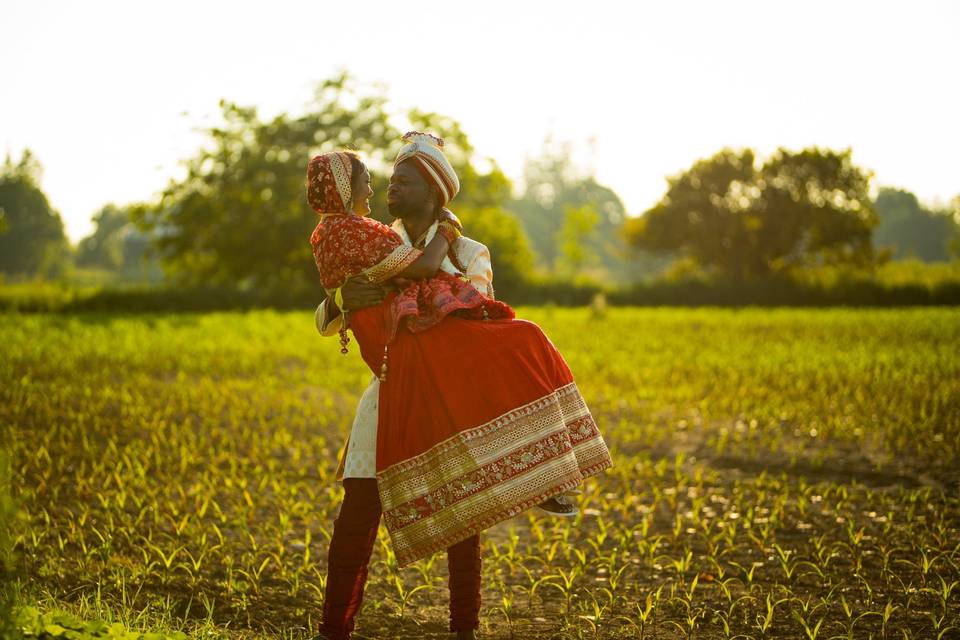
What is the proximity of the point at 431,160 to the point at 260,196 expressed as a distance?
30915mm

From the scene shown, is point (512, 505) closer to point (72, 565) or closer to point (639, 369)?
point (72, 565)

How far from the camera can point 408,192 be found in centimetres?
319

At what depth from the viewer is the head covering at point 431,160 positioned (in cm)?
320

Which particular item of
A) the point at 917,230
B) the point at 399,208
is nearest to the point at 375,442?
the point at 399,208

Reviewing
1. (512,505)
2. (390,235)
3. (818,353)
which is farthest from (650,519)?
(818,353)

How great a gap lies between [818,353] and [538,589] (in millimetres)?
10707

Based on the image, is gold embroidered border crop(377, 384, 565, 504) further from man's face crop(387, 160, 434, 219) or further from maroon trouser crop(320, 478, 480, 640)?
man's face crop(387, 160, 434, 219)

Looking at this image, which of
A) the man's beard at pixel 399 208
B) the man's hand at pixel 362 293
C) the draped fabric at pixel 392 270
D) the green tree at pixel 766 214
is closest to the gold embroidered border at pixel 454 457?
the draped fabric at pixel 392 270

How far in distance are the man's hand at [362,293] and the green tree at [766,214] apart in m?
37.6

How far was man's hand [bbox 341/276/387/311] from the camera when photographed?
122 inches

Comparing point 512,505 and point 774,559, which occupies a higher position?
point 512,505

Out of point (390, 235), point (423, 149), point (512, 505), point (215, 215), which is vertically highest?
point (215, 215)

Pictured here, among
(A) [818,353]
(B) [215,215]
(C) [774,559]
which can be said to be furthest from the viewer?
(B) [215,215]

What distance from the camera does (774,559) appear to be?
4719 millimetres
